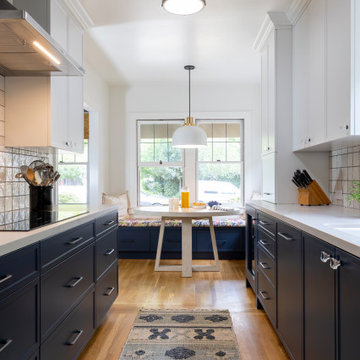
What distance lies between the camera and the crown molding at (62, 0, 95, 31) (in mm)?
2727

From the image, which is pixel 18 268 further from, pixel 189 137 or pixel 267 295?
pixel 189 137

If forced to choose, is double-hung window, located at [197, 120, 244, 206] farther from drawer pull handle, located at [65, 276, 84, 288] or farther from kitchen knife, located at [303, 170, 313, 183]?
drawer pull handle, located at [65, 276, 84, 288]

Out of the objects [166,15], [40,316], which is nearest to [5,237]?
[40,316]

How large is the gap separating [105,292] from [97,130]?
2838 millimetres

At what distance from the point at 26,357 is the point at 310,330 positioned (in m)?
1.18

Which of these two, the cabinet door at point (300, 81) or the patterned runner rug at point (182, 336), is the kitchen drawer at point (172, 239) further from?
the cabinet door at point (300, 81)

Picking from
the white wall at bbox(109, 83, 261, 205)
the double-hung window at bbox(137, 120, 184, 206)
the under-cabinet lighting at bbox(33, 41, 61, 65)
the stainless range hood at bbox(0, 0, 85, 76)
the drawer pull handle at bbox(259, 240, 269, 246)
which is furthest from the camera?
the double-hung window at bbox(137, 120, 184, 206)

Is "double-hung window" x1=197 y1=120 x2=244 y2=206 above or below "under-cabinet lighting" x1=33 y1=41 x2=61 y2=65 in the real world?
below

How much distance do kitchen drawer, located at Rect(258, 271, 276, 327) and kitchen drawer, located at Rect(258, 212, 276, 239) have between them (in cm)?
37

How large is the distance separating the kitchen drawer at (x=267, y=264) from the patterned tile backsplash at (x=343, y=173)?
2.40 ft

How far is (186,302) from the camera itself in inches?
118

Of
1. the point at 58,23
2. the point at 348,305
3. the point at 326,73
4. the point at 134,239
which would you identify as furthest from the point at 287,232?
the point at 134,239

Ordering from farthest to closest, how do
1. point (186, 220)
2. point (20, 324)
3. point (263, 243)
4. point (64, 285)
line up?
point (186, 220), point (263, 243), point (64, 285), point (20, 324)

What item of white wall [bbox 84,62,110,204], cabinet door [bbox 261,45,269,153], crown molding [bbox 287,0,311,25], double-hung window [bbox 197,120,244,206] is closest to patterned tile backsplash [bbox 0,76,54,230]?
white wall [bbox 84,62,110,204]
